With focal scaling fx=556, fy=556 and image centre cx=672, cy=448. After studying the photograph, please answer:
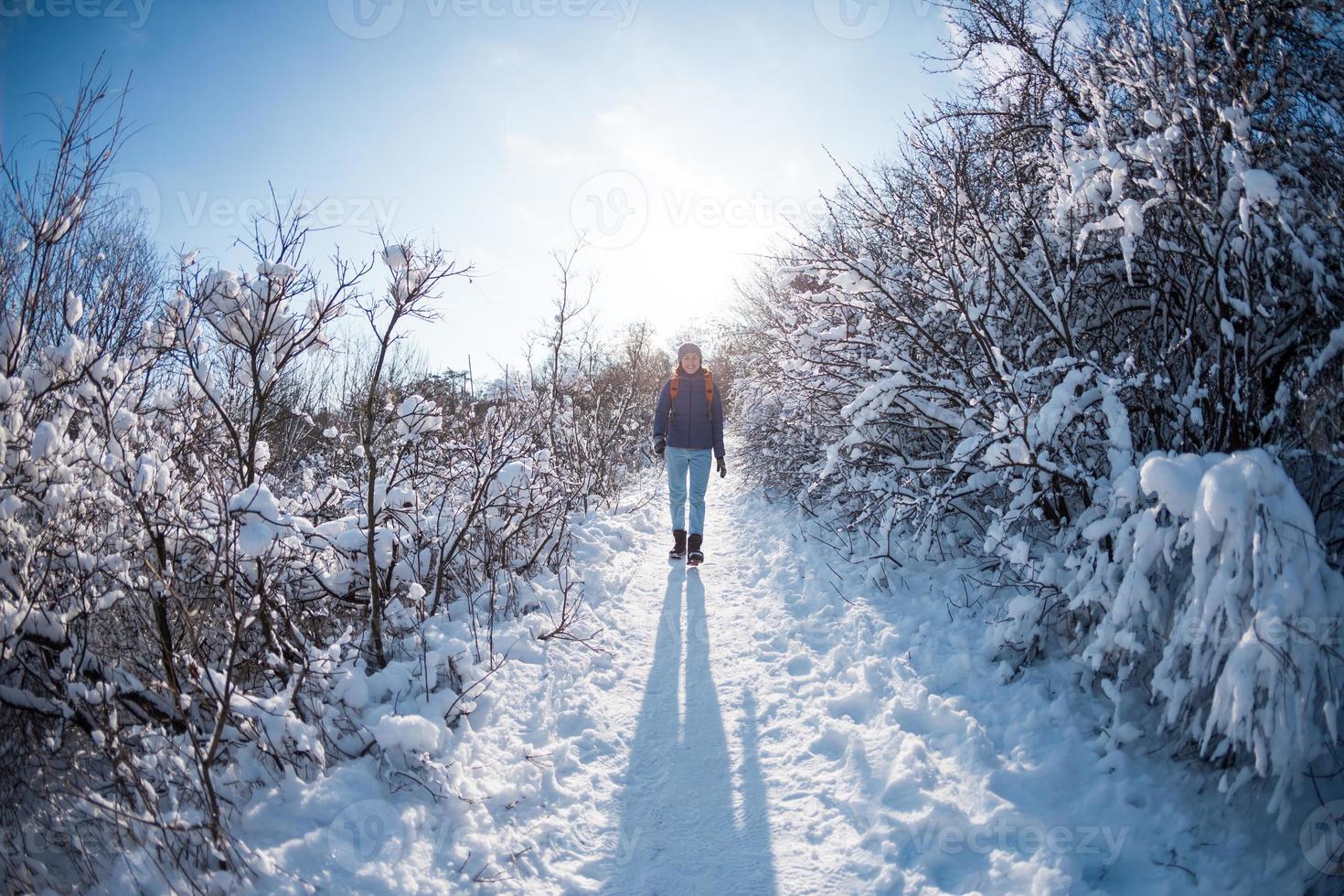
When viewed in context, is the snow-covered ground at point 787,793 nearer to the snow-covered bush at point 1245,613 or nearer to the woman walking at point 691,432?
the snow-covered bush at point 1245,613

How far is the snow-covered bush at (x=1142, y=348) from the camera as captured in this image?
191 centimetres

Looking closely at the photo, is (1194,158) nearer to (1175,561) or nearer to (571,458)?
(1175,561)

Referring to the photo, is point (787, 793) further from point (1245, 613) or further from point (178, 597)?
point (178, 597)

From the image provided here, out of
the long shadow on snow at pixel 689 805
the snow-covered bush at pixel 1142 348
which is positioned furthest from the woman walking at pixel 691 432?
the long shadow on snow at pixel 689 805

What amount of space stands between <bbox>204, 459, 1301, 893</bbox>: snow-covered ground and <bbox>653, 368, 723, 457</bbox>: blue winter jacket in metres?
2.53

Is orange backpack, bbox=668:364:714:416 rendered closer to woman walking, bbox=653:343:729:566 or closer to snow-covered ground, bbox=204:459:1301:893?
woman walking, bbox=653:343:729:566

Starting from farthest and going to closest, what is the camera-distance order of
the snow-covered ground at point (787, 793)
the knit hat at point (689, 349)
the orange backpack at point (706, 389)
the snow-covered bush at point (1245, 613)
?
1. the knit hat at point (689, 349)
2. the orange backpack at point (706, 389)
3. the snow-covered ground at point (787, 793)
4. the snow-covered bush at point (1245, 613)

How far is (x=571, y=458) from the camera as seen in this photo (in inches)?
299

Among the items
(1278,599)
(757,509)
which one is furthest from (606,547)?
(1278,599)

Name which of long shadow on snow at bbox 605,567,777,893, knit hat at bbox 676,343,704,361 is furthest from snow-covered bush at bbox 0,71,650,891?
knit hat at bbox 676,343,704,361

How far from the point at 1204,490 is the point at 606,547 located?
192 inches

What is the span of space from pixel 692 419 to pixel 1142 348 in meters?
3.70

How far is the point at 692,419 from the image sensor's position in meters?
5.90

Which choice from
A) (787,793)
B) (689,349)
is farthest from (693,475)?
(787,793)
